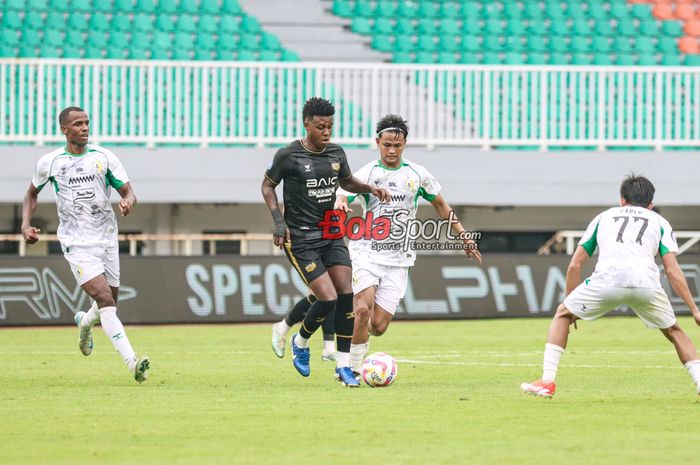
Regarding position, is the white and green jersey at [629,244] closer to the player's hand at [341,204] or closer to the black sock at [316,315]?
the player's hand at [341,204]

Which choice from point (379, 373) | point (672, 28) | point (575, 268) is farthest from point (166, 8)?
point (575, 268)

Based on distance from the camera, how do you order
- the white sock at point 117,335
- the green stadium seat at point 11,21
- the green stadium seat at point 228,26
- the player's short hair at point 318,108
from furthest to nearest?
the green stadium seat at point 228,26 → the green stadium seat at point 11,21 → the white sock at point 117,335 → the player's short hair at point 318,108


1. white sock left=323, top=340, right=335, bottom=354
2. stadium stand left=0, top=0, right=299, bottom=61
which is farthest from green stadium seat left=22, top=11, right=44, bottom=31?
white sock left=323, top=340, right=335, bottom=354

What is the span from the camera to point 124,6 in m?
25.1

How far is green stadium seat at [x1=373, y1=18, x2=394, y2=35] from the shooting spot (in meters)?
26.1

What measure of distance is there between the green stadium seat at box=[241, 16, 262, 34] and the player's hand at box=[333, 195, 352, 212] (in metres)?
15.1

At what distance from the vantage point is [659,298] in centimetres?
895

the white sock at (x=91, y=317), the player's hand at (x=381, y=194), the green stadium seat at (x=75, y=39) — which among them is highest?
the green stadium seat at (x=75, y=39)

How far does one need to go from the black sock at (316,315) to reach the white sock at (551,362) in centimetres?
240

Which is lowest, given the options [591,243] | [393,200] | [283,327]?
[283,327]

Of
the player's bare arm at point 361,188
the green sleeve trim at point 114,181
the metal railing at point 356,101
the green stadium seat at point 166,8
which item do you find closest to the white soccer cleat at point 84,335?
the green sleeve trim at point 114,181

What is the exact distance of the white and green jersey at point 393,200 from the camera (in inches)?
436

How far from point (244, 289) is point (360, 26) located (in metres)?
7.62

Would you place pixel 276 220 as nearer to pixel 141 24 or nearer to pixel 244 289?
pixel 244 289
